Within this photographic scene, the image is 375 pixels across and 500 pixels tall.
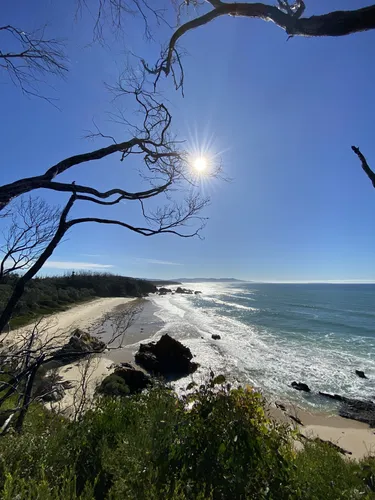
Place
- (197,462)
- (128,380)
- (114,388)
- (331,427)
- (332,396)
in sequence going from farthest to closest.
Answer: (332,396)
(128,380)
(331,427)
(114,388)
(197,462)

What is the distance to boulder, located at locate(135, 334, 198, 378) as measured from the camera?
52.8 ft

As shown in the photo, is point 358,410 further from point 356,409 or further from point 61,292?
point 61,292

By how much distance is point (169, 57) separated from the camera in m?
3.08

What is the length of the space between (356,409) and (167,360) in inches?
384

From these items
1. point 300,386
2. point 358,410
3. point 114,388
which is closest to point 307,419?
point 358,410

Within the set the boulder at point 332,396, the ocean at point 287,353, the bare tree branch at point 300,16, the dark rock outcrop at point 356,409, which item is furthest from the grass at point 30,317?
the bare tree branch at point 300,16

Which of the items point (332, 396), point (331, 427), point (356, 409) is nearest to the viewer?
point (331, 427)

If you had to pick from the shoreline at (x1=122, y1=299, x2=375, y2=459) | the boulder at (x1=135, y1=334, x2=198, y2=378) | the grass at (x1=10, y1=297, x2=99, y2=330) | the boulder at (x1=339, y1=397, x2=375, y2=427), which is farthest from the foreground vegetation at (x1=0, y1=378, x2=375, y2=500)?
the grass at (x1=10, y1=297, x2=99, y2=330)

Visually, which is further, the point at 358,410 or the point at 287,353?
the point at 287,353

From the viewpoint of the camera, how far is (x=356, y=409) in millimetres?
13172

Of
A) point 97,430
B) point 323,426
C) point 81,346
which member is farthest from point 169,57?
point 81,346

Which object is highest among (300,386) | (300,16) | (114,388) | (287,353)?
(300,16)

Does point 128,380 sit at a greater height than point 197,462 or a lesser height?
lesser

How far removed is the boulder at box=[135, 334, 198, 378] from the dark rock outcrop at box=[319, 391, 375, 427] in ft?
23.8
